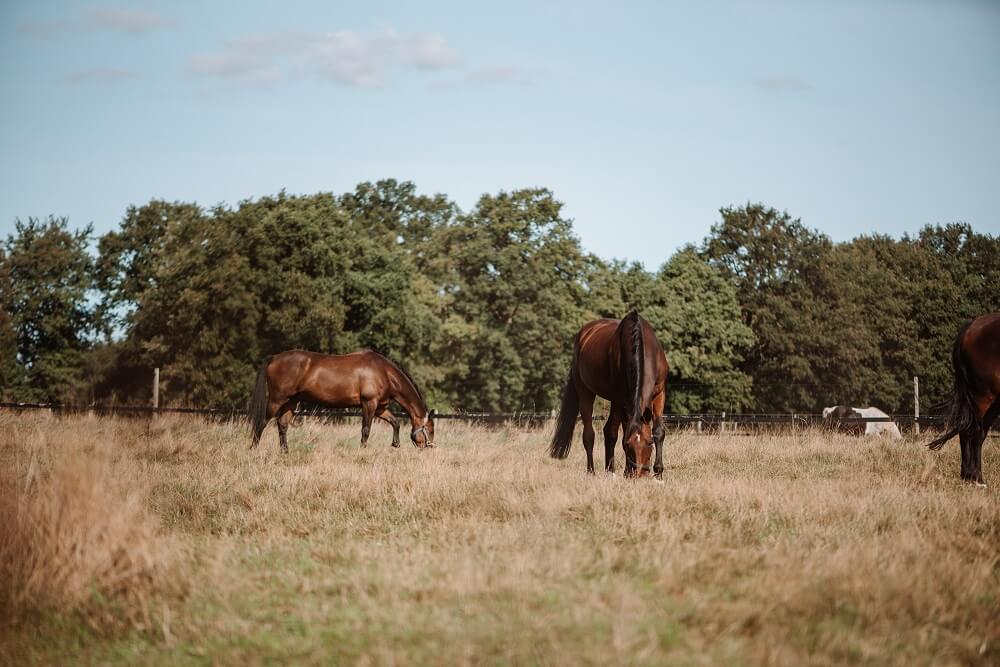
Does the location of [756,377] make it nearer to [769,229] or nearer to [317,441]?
[769,229]

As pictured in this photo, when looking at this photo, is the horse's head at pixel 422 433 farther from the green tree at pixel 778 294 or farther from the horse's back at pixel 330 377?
the green tree at pixel 778 294

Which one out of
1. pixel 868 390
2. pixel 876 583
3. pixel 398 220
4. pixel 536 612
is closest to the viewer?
pixel 536 612

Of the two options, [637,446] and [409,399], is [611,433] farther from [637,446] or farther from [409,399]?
[409,399]

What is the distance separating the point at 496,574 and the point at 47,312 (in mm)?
42873

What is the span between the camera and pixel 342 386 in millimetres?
17766

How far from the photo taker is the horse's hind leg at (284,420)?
15797mm

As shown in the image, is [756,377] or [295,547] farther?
[756,377]

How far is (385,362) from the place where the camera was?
1833cm

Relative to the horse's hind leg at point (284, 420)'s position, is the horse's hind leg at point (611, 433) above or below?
above

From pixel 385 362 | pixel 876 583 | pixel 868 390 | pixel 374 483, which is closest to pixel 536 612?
pixel 876 583

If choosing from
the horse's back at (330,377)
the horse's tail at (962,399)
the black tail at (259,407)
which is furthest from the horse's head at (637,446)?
the horse's back at (330,377)

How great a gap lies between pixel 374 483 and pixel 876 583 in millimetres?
5166

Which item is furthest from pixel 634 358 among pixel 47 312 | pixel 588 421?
pixel 47 312

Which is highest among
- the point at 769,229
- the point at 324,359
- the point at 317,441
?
the point at 769,229
